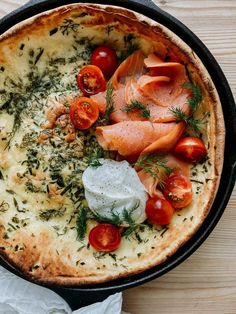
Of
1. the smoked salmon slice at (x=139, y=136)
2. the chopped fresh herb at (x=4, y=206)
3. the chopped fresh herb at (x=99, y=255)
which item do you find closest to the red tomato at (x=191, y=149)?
the smoked salmon slice at (x=139, y=136)

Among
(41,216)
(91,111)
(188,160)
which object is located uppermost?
(91,111)

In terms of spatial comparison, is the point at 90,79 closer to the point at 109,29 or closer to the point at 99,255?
the point at 109,29

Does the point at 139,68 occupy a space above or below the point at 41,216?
above

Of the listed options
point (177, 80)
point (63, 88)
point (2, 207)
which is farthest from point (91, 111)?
point (2, 207)

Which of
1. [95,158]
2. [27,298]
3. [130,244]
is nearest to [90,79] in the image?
[95,158]

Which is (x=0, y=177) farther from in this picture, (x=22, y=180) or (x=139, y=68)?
(x=139, y=68)

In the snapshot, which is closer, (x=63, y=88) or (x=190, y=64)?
(x=190, y=64)

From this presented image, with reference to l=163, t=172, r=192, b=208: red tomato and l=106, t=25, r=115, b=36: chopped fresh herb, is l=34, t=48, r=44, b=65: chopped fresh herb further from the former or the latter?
l=163, t=172, r=192, b=208: red tomato
